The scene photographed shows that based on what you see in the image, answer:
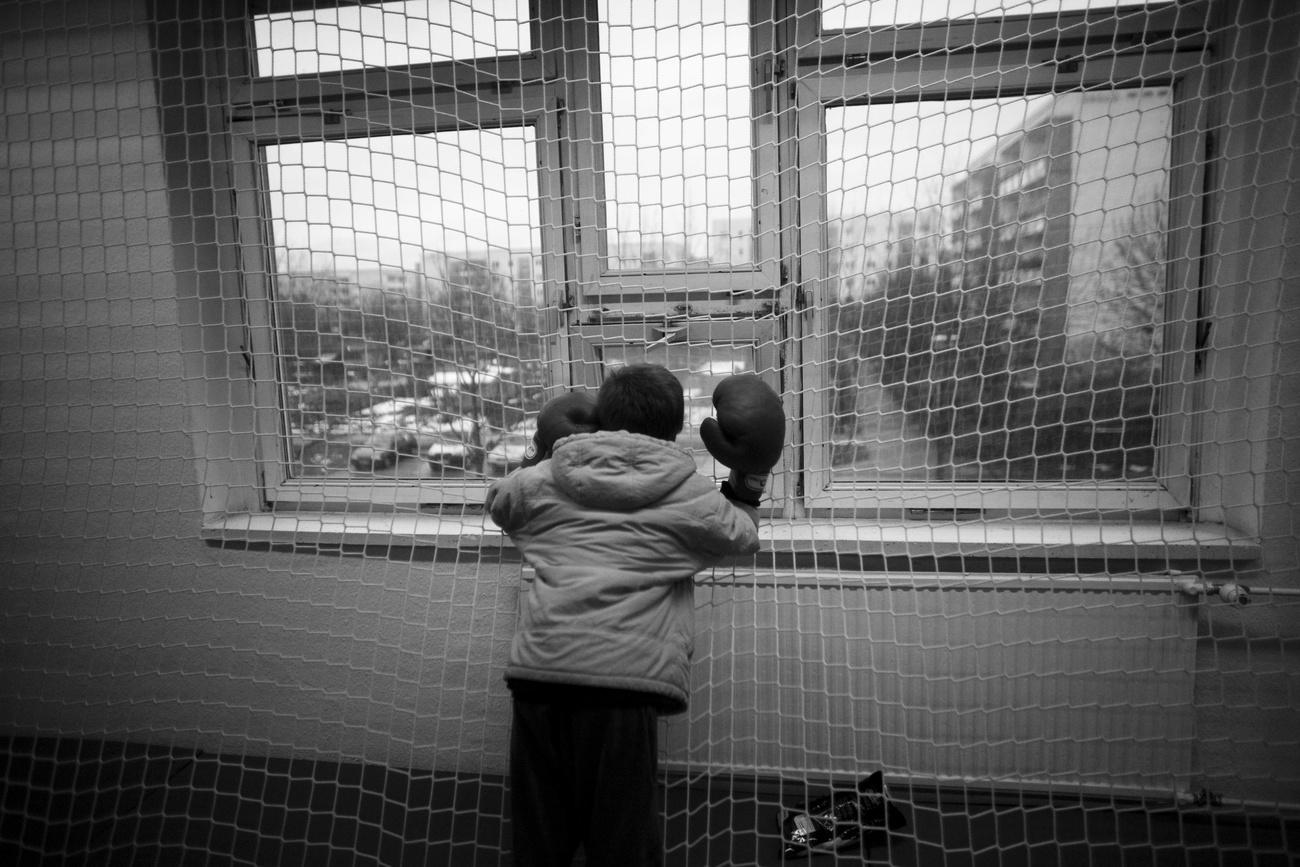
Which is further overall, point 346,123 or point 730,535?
point 346,123

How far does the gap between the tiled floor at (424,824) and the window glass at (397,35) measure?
5.02 feet

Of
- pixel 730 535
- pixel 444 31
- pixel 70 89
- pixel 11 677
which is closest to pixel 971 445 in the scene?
pixel 730 535

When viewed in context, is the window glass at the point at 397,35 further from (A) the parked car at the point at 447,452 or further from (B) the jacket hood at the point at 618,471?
(B) the jacket hood at the point at 618,471

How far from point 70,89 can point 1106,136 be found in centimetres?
221

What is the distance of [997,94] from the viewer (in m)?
1.37

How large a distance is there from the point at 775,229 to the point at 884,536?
681 mm

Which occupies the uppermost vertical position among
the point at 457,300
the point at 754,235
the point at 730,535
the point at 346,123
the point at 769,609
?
the point at 346,123

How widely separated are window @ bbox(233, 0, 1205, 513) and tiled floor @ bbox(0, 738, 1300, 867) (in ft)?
2.00

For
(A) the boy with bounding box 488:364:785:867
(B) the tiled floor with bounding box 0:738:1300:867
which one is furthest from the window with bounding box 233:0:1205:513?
(B) the tiled floor with bounding box 0:738:1300:867

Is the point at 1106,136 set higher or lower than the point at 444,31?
lower

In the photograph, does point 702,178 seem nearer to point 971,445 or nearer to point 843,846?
point 971,445

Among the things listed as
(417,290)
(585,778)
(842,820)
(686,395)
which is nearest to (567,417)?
(686,395)

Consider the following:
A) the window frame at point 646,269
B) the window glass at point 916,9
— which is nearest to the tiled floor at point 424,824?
the window frame at point 646,269

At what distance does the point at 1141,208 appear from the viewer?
1391 mm
